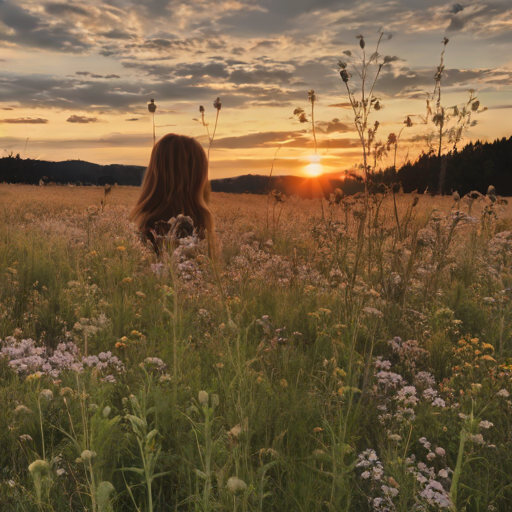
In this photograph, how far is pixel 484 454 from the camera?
7.00ft

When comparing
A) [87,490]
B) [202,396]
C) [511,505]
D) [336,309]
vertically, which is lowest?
[511,505]

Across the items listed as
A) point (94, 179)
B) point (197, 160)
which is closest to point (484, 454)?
point (197, 160)

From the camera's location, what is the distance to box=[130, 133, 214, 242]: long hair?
5.56 metres

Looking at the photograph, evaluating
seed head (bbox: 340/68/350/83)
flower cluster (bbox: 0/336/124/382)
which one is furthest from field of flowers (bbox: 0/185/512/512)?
seed head (bbox: 340/68/350/83)

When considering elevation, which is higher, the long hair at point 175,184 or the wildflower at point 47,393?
the long hair at point 175,184

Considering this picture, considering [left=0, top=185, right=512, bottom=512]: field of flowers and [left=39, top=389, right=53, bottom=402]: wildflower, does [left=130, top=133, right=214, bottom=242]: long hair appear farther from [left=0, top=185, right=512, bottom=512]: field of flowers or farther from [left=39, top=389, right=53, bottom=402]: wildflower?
[left=39, top=389, right=53, bottom=402]: wildflower

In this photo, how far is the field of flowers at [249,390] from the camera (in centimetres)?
176

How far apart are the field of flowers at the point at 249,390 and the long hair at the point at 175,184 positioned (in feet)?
2.00

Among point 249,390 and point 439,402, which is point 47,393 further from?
point 439,402

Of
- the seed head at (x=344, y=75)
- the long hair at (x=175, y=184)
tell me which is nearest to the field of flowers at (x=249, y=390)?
the long hair at (x=175, y=184)

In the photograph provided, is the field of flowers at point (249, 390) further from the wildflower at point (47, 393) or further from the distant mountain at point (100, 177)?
the distant mountain at point (100, 177)

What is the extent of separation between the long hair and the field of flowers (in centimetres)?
61

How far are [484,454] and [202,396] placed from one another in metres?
1.59

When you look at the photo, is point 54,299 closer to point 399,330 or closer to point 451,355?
point 399,330
